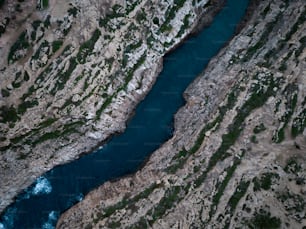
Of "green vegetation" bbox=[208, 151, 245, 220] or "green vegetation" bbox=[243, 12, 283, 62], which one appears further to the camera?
"green vegetation" bbox=[243, 12, 283, 62]

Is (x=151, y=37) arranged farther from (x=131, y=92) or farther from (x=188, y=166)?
(x=188, y=166)

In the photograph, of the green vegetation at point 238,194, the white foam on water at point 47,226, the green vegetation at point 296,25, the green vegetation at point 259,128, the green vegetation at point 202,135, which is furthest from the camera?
the green vegetation at point 296,25

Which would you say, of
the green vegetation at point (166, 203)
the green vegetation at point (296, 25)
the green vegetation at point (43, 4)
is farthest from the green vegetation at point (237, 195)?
the green vegetation at point (43, 4)

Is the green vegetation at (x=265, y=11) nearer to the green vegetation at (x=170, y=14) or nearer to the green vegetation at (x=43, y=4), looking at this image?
the green vegetation at (x=170, y=14)

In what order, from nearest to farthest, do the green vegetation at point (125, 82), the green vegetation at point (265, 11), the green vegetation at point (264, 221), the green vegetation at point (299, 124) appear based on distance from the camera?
1. the green vegetation at point (264, 221)
2. the green vegetation at point (299, 124)
3. the green vegetation at point (125, 82)
4. the green vegetation at point (265, 11)

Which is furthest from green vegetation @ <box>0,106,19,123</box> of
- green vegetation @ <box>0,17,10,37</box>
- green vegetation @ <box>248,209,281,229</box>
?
green vegetation @ <box>248,209,281,229</box>

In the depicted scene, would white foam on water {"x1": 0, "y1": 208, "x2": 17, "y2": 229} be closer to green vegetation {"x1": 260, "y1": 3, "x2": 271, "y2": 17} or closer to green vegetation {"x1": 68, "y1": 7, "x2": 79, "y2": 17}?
green vegetation {"x1": 68, "y1": 7, "x2": 79, "y2": 17}
